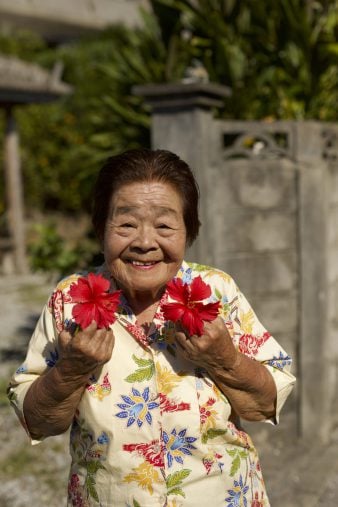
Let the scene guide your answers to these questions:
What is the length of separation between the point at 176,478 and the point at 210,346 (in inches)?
16.1

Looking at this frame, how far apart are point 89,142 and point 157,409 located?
12.6 ft

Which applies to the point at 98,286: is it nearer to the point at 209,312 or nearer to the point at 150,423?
the point at 209,312

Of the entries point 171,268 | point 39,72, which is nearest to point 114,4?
point 39,72

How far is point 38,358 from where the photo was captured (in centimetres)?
216

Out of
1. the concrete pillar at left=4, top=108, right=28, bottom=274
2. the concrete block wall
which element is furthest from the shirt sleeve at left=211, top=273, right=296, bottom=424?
the concrete pillar at left=4, top=108, right=28, bottom=274

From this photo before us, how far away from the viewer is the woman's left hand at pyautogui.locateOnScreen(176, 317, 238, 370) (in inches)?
76.4

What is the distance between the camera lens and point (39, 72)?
1167cm

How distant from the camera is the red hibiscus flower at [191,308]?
6.28 ft

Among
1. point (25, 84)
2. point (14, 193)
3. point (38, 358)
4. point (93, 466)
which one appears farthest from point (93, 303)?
point (14, 193)

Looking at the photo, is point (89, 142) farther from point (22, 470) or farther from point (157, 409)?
point (157, 409)

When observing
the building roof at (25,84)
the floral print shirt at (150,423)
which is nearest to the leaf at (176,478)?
the floral print shirt at (150,423)

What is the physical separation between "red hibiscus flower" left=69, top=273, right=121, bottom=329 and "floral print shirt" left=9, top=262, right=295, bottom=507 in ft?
0.70

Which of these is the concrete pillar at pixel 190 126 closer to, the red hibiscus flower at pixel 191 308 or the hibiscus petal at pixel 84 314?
the red hibiscus flower at pixel 191 308

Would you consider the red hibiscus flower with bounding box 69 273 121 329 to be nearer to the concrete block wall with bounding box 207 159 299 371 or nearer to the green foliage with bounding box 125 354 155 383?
the green foliage with bounding box 125 354 155 383
